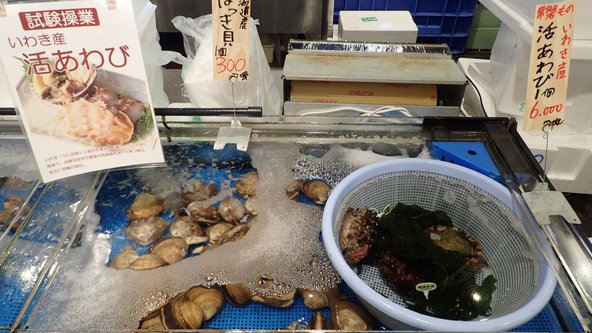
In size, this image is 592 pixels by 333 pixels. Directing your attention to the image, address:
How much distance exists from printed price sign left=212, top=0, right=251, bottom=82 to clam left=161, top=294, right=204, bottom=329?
594 mm

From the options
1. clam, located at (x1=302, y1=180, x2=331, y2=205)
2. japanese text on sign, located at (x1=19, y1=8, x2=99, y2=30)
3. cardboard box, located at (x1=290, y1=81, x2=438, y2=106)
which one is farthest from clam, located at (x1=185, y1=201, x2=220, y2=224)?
cardboard box, located at (x1=290, y1=81, x2=438, y2=106)

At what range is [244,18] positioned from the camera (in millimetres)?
1017

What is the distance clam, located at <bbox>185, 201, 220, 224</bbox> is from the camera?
1.05m

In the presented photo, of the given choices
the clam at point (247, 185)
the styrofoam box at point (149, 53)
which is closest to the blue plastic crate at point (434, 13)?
the styrofoam box at point (149, 53)

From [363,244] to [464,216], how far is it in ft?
1.10

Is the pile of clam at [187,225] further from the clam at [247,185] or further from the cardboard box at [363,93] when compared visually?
the cardboard box at [363,93]

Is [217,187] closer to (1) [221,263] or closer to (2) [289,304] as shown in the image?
(1) [221,263]

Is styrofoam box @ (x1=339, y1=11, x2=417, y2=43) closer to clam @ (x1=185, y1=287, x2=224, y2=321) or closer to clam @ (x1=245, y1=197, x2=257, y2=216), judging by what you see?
clam @ (x1=245, y1=197, x2=257, y2=216)

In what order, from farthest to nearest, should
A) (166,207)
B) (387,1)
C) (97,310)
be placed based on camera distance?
(387,1), (166,207), (97,310)

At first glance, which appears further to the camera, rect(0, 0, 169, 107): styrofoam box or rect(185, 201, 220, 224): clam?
rect(0, 0, 169, 107): styrofoam box

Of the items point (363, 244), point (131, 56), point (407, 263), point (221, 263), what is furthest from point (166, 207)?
point (407, 263)

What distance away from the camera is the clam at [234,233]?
100 centimetres

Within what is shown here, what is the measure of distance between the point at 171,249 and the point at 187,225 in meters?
0.08

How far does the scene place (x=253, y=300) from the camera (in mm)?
859
